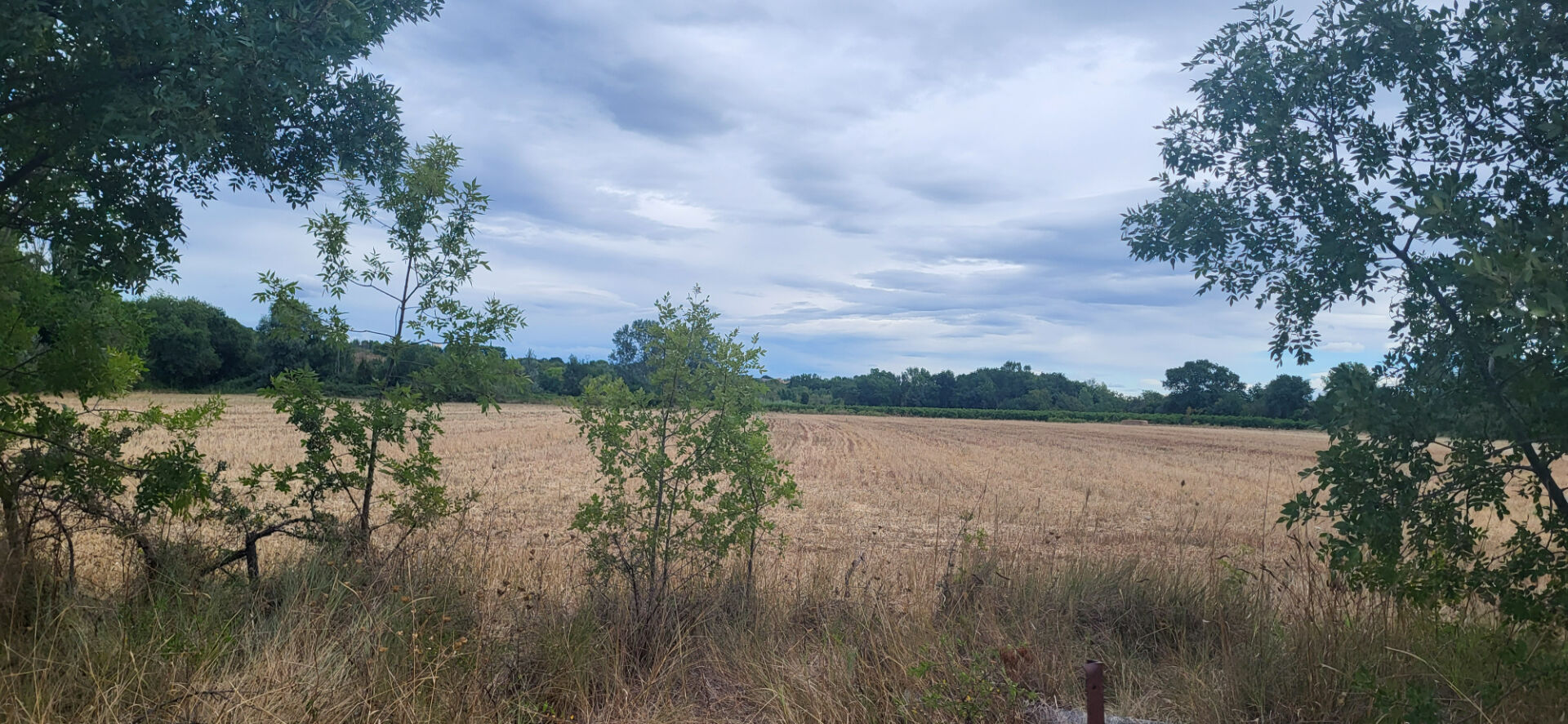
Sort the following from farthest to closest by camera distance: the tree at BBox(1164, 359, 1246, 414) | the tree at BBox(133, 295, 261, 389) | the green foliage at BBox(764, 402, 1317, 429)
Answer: the tree at BBox(1164, 359, 1246, 414) < the green foliage at BBox(764, 402, 1317, 429) < the tree at BBox(133, 295, 261, 389)

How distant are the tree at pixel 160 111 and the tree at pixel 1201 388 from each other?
98620 mm

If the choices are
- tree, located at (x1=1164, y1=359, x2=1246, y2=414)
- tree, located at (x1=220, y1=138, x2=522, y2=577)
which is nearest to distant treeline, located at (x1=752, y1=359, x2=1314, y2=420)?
tree, located at (x1=1164, y1=359, x2=1246, y2=414)

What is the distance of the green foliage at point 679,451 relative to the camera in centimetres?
582

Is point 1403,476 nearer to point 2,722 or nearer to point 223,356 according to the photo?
point 2,722

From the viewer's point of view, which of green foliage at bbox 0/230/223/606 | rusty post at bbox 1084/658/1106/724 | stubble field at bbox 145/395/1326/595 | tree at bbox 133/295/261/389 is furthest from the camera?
tree at bbox 133/295/261/389

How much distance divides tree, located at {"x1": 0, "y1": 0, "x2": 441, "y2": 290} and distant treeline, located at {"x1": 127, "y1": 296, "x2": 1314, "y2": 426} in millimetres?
1063

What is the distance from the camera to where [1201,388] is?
3713 inches

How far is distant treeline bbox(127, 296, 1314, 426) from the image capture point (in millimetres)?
6461

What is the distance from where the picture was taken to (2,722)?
3791 mm

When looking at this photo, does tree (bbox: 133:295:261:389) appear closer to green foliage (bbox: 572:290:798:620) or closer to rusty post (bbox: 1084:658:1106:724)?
green foliage (bbox: 572:290:798:620)

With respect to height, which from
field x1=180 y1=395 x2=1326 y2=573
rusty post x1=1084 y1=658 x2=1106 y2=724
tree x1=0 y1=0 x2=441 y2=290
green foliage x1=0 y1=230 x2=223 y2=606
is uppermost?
tree x1=0 y1=0 x2=441 y2=290

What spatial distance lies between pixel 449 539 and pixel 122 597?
2.11 m

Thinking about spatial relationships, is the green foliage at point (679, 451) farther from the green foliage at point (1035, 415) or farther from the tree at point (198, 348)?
the green foliage at point (1035, 415)

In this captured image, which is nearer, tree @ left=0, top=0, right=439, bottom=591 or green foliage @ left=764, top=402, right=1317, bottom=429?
tree @ left=0, top=0, right=439, bottom=591
